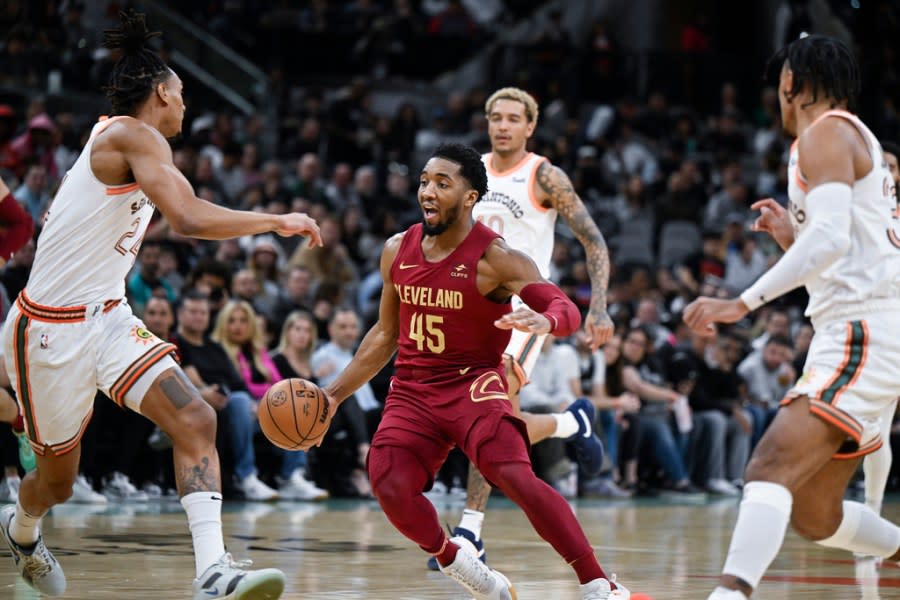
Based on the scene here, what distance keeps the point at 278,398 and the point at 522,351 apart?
7.26 ft

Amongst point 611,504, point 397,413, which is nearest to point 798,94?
point 397,413

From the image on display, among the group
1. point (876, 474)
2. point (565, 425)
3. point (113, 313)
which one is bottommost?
point (876, 474)

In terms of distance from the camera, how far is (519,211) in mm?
8344

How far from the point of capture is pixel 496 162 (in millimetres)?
8484

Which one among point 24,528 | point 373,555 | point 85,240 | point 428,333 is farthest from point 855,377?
point 373,555

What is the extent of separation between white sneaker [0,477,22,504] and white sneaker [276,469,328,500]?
2.31m

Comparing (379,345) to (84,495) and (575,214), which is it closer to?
(575,214)

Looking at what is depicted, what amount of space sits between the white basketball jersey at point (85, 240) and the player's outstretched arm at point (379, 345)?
1.06 metres

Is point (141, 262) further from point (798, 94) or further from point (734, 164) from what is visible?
point (734, 164)

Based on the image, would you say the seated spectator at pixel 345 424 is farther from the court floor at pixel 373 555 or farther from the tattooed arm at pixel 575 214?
the tattooed arm at pixel 575 214

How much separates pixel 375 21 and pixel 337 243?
8.17 meters

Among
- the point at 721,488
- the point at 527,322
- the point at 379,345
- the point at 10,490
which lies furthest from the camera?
the point at 721,488

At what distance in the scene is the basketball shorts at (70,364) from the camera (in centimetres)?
598

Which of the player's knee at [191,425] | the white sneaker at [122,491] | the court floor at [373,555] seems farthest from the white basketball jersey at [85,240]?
the white sneaker at [122,491]
